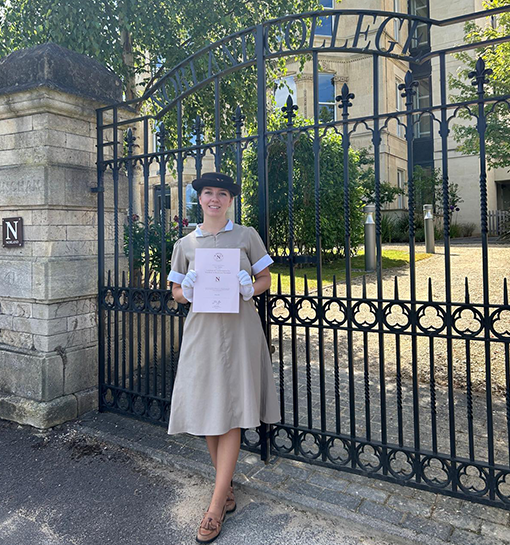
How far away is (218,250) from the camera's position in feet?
9.16

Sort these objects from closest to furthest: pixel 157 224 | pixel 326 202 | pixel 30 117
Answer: pixel 30 117
pixel 157 224
pixel 326 202

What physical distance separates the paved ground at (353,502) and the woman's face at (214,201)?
1.82m

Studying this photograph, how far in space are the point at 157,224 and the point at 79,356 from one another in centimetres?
239

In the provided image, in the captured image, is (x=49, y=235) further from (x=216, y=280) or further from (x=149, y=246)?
(x=216, y=280)

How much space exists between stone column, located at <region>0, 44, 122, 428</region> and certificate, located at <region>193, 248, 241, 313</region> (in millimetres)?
1947

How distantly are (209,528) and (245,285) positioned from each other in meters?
1.37

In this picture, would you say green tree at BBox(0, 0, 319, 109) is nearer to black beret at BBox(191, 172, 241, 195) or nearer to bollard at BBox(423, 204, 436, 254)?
black beret at BBox(191, 172, 241, 195)

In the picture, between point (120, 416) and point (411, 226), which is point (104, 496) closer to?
point (120, 416)

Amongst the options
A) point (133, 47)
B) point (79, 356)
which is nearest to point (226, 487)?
point (79, 356)

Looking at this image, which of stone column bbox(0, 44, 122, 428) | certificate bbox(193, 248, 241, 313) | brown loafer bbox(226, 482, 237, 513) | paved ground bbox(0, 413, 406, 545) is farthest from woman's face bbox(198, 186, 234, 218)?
stone column bbox(0, 44, 122, 428)

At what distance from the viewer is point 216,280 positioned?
→ 277cm

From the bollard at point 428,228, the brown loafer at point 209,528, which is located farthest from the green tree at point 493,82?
the brown loafer at point 209,528

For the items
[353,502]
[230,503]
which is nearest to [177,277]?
[230,503]

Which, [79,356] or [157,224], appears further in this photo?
[157,224]
